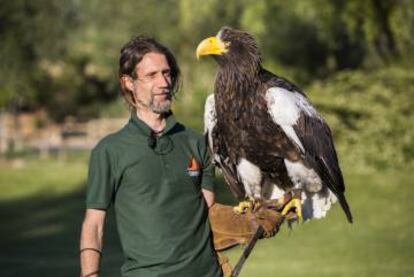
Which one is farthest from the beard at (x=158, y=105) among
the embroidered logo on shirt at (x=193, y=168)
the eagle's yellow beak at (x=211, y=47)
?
the eagle's yellow beak at (x=211, y=47)

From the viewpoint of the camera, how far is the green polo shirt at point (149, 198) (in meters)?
4.45

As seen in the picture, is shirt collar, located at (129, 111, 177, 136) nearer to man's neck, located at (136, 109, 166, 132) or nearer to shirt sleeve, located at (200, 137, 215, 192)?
man's neck, located at (136, 109, 166, 132)

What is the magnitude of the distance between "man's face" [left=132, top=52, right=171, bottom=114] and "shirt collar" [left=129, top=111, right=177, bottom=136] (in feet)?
0.22

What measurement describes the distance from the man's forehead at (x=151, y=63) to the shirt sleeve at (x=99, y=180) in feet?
1.35

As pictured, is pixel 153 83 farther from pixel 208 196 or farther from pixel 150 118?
pixel 208 196

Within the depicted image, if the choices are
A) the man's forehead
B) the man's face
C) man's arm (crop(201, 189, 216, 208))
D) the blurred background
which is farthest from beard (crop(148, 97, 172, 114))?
the blurred background

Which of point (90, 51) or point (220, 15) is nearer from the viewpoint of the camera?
point (220, 15)

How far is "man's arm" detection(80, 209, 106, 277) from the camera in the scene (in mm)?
4387

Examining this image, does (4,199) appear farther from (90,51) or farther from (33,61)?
(90,51)

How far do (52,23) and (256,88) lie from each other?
3216 cm

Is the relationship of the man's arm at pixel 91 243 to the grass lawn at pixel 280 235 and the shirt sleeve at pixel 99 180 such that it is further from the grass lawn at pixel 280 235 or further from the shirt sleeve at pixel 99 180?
the grass lawn at pixel 280 235

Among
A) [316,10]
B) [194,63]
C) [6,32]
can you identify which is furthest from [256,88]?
[194,63]

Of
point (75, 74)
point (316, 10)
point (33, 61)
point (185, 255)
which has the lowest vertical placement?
point (75, 74)

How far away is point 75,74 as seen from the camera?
195 feet
